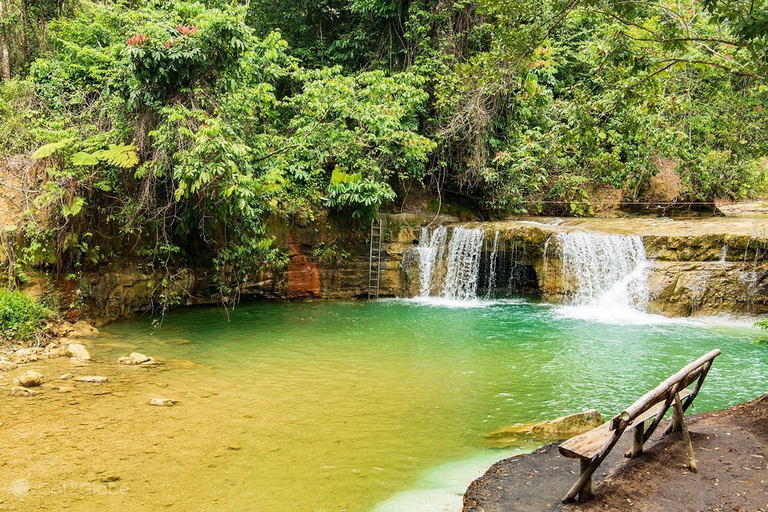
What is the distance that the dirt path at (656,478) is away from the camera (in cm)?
369

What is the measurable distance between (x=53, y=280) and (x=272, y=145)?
4863 millimetres

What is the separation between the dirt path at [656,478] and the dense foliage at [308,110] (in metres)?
3.17

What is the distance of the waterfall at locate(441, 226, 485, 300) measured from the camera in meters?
14.7

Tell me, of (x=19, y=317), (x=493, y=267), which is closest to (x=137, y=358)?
(x=19, y=317)

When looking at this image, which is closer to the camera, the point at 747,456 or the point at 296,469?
the point at 747,456

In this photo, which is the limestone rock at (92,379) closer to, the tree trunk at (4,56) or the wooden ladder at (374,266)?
the wooden ladder at (374,266)

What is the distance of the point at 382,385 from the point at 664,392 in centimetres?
383

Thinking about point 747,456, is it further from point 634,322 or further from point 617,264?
point 617,264

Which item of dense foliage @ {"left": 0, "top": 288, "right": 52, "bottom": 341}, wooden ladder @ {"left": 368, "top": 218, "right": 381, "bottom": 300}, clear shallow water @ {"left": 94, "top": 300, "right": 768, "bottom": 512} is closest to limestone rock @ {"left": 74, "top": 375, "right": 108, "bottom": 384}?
clear shallow water @ {"left": 94, "top": 300, "right": 768, "bottom": 512}

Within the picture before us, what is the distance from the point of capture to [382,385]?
7160mm

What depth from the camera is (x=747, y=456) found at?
13.9 ft

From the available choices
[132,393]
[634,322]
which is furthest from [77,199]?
[634,322]

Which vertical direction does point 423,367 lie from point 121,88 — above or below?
below

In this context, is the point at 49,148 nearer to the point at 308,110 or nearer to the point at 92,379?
the point at 92,379
